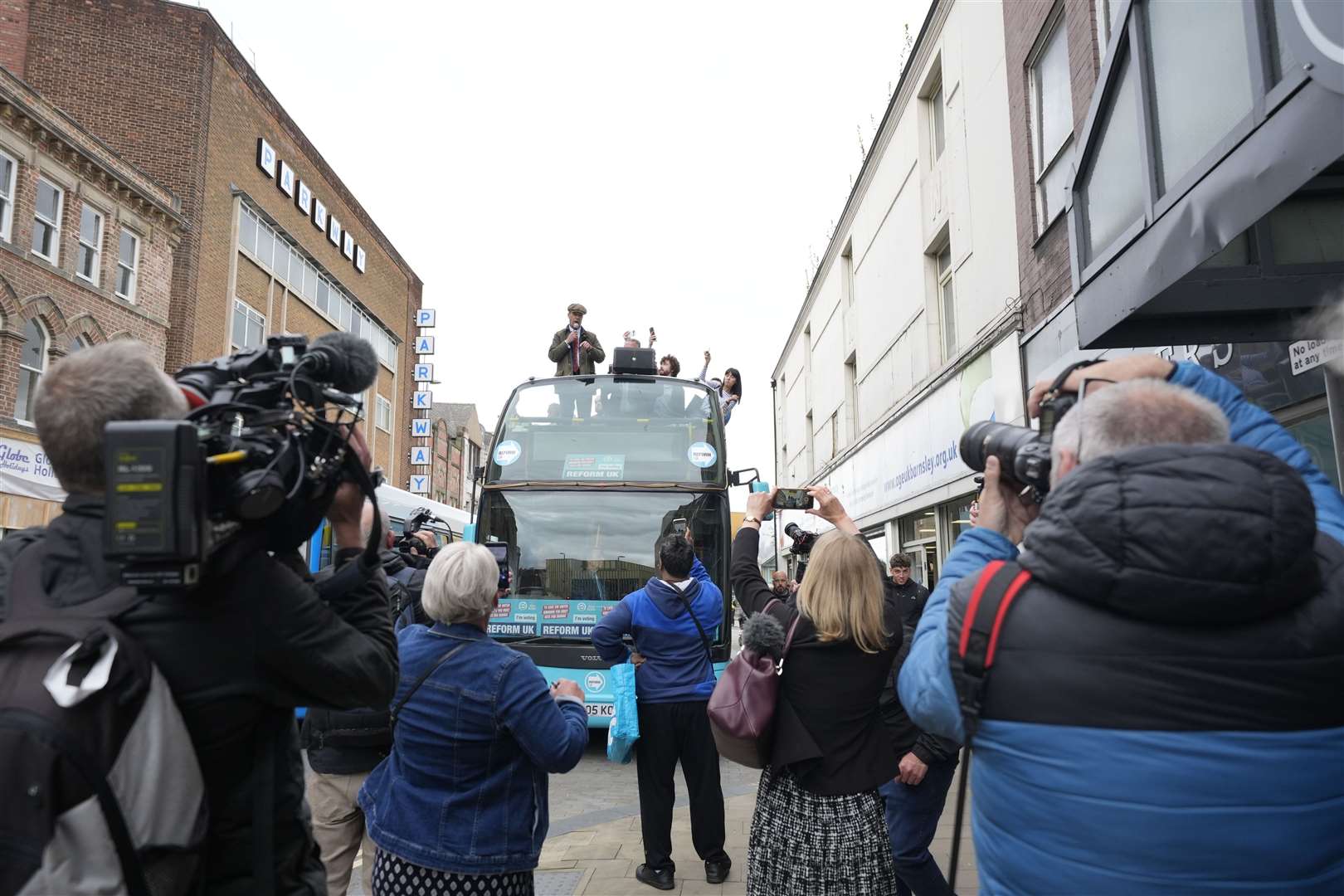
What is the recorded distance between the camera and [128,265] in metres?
20.5

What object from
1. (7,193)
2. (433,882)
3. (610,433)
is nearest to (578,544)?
(610,433)

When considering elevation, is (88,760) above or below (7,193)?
below

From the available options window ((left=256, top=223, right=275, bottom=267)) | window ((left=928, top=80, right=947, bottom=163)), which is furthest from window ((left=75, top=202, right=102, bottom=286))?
window ((left=928, top=80, right=947, bottom=163))

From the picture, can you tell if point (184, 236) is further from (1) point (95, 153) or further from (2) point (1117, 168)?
(2) point (1117, 168)

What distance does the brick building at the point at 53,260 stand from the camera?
16562mm

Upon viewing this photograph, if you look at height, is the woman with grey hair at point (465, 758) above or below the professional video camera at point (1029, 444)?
below

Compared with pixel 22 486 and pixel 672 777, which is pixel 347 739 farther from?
pixel 22 486

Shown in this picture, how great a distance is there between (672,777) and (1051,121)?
792 centimetres

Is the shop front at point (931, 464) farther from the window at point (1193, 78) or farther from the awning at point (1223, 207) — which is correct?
the window at point (1193, 78)

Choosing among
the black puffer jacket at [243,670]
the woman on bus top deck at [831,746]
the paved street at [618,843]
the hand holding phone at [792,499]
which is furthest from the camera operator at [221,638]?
the hand holding phone at [792,499]

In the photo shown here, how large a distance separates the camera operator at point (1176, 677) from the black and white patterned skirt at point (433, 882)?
1804 mm

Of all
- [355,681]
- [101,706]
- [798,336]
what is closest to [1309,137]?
[355,681]

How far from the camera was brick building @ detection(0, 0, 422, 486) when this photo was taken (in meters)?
22.8

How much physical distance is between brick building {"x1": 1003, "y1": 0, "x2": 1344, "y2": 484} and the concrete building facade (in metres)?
6.25
